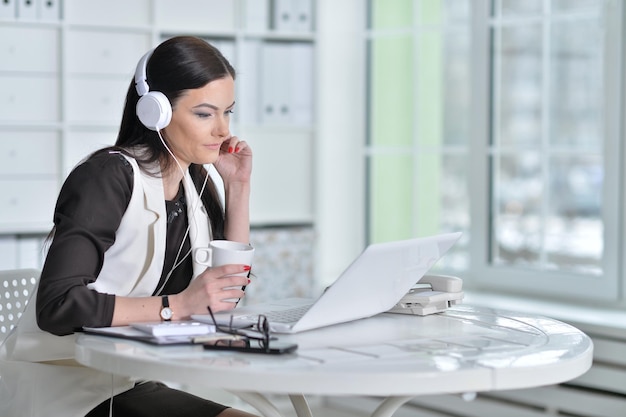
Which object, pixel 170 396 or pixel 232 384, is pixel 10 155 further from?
pixel 232 384

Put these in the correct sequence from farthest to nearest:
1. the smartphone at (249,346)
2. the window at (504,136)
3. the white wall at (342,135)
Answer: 1. the white wall at (342,135)
2. the window at (504,136)
3. the smartphone at (249,346)

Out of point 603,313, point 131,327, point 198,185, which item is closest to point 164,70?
point 198,185

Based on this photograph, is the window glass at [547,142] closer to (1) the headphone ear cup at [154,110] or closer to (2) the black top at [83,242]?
(1) the headphone ear cup at [154,110]

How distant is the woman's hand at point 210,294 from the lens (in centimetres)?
180

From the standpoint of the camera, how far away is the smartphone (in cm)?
150

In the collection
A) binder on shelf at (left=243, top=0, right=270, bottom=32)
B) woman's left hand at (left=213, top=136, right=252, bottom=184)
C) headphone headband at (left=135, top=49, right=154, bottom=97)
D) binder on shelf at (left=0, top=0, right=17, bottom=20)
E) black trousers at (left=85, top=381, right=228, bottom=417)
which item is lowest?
black trousers at (left=85, top=381, right=228, bottom=417)

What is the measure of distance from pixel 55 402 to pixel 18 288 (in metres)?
0.49

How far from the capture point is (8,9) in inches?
135

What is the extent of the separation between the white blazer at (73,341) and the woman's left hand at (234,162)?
0.29 m

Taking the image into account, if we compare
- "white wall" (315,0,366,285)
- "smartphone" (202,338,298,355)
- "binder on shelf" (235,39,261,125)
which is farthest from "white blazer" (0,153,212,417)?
"white wall" (315,0,366,285)

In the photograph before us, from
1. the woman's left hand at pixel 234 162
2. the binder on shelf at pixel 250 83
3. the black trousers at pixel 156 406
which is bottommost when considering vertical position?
the black trousers at pixel 156 406

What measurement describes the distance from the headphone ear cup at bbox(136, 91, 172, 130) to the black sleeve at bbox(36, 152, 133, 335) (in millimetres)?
99

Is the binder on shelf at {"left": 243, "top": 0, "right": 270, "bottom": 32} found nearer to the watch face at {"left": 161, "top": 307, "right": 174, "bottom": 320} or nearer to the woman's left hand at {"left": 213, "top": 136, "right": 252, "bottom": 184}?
the woman's left hand at {"left": 213, "top": 136, "right": 252, "bottom": 184}

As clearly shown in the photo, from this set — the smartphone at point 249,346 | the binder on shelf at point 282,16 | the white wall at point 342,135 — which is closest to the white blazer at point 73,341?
the smartphone at point 249,346
